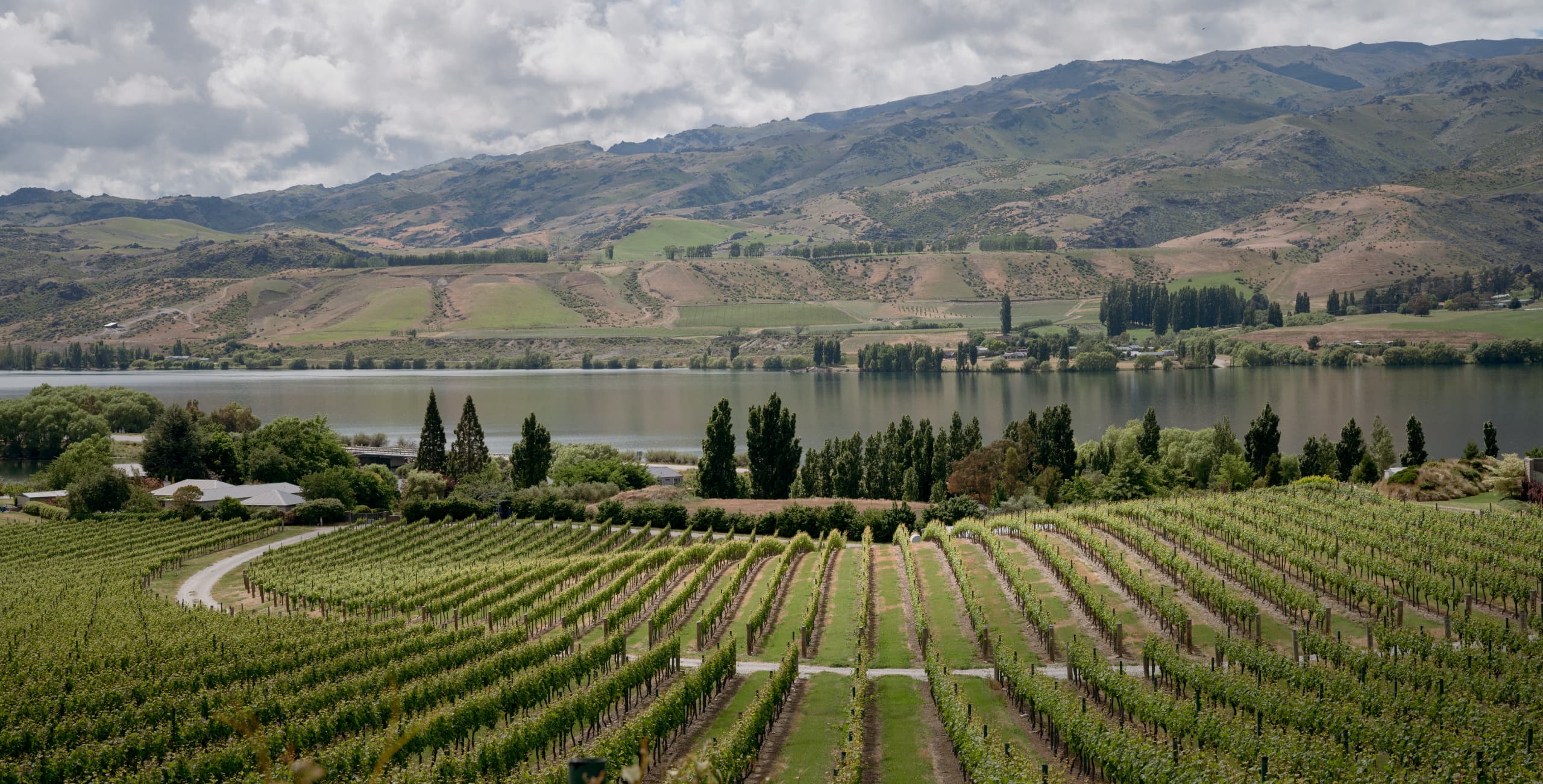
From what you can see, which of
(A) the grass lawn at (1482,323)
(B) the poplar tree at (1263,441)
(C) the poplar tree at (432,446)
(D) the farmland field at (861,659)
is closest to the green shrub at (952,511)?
(D) the farmland field at (861,659)

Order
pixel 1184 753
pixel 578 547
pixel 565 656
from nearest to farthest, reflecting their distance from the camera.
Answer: pixel 1184 753 < pixel 565 656 < pixel 578 547

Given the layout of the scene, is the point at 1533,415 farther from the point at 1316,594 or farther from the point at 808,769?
the point at 808,769

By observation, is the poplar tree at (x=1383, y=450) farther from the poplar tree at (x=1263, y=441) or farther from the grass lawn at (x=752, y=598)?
the grass lawn at (x=752, y=598)

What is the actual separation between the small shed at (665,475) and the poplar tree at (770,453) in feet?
26.7

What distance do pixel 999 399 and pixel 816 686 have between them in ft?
385

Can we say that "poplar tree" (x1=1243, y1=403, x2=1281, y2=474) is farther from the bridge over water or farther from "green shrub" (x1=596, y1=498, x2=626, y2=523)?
the bridge over water

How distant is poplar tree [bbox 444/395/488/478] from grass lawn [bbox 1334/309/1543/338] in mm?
165324

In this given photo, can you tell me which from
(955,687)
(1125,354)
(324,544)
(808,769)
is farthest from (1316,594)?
(1125,354)

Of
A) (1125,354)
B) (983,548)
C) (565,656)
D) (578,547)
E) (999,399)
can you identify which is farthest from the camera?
(1125,354)

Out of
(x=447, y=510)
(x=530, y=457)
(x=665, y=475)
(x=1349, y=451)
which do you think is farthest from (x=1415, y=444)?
(x=447, y=510)

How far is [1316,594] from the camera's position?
28.4 metres

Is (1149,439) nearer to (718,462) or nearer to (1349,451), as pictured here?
(1349,451)

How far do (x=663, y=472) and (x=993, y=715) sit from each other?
56.6m

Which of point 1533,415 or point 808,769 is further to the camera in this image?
point 1533,415
